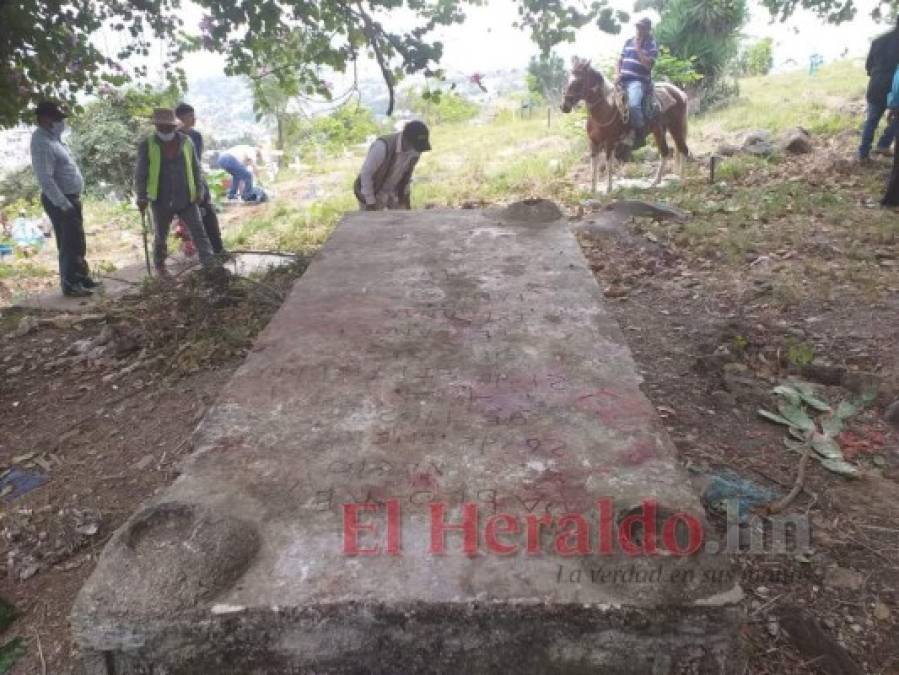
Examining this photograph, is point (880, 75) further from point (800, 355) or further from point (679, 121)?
point (800, 355)

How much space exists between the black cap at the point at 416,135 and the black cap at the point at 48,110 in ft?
8.79

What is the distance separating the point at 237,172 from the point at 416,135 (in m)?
7.76

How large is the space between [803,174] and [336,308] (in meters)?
6.77

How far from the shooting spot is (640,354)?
3.93 meters

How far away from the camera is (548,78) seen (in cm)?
2553

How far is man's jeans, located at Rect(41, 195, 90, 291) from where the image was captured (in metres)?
5.29

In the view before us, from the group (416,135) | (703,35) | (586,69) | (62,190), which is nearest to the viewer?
(416,135)

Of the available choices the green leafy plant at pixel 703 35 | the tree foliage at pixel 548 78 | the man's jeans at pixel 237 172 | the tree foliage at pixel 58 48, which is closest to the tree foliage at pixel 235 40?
the tree foliage at pixel 58 48

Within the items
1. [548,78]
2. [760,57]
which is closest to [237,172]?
[760,57]

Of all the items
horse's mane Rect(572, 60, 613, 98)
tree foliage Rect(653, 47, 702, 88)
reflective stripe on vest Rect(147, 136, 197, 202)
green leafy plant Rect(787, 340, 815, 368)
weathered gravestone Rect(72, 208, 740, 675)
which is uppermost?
tree foliage Rect(653, 47, 702, 88)

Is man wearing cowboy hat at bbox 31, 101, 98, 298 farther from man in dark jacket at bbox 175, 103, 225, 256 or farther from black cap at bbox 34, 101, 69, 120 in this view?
man in dark jacket at bbox 175, 103, 225, 256

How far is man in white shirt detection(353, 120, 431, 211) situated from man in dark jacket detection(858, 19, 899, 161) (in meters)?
5.22

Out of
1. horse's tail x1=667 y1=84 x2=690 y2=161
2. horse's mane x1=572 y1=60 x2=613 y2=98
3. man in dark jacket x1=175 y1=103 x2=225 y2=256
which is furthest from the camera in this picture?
horse's tail x1=667 y1=84 x2=690 y2=161

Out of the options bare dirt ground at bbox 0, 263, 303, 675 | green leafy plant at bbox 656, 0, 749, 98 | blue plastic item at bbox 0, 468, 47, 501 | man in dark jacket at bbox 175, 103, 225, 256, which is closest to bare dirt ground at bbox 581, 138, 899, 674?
bare dirt ground at bbox 0, 263, 303, 675
